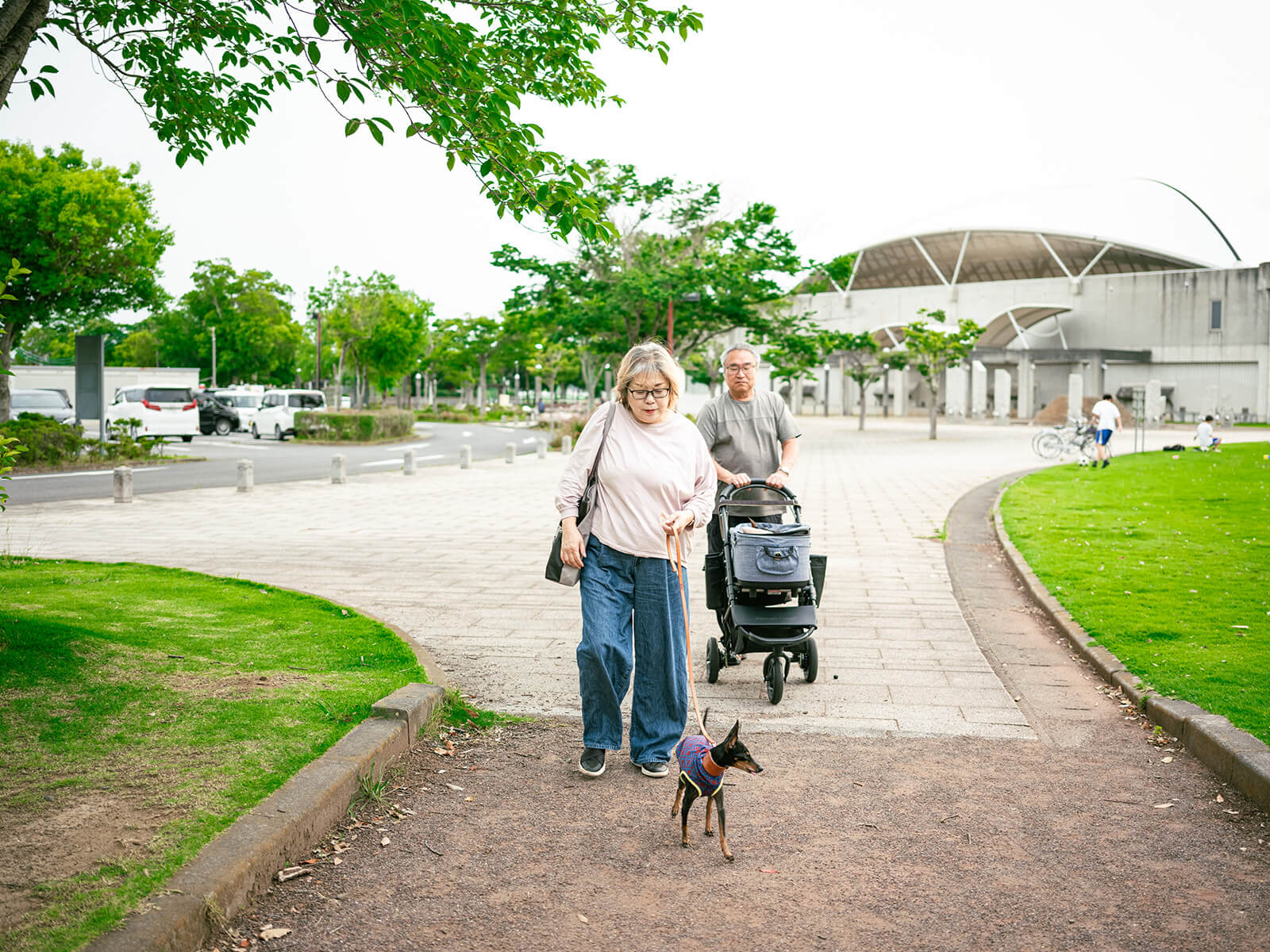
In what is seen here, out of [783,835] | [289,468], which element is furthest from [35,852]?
[289,468]

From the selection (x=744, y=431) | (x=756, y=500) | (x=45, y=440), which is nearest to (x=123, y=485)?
(x=45, y=440)

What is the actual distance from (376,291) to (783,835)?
149 ft

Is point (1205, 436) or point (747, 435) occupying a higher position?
point (747, 435)

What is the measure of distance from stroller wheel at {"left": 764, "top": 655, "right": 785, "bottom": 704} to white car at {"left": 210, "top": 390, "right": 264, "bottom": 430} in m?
36.0

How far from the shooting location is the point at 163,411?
30.9 m

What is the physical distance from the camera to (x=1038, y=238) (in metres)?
66.1

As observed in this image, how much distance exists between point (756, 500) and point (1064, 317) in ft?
213

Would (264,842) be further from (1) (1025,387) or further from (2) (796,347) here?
(1) (1025,387)

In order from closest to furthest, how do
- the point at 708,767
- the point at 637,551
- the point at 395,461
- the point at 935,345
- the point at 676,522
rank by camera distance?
the point at 708,767 < the point at 676,522 < the point at 637,551 < the point at 395,461 < the point at 935,345

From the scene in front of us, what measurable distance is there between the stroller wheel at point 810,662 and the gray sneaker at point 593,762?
1723 millimetres

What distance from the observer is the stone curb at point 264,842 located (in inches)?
108

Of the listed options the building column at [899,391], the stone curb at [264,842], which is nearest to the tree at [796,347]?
the stone curb at [264,842]

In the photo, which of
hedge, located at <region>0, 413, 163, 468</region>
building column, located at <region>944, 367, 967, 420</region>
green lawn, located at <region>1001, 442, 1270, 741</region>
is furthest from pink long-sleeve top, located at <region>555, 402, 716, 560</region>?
building column, located at <region>944, 367, 967, 420</region>

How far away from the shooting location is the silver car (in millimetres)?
27984
